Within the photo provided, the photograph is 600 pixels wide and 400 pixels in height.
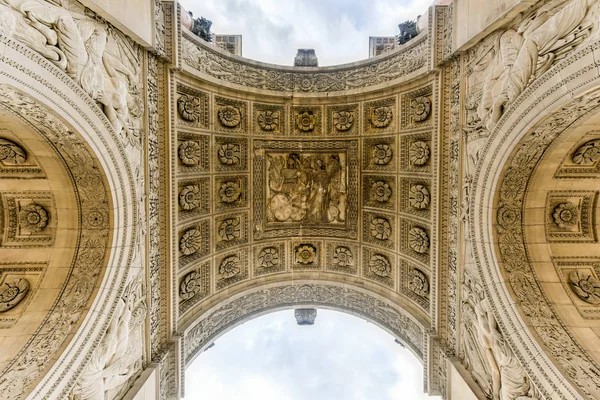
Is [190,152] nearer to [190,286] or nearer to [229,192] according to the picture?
[229,192]

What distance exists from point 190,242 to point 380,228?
20.6 ft

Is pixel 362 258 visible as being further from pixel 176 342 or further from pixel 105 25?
pixel 105 25

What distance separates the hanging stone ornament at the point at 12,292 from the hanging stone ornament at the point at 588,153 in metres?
12.0

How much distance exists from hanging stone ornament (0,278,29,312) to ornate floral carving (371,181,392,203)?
31.4ft

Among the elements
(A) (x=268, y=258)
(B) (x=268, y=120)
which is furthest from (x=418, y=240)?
(B) (x=268, y=120)

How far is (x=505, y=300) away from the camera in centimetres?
569

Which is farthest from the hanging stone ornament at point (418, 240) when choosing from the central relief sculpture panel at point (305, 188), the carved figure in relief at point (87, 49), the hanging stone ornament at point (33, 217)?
the hanging stone ornament at point (33, 217)

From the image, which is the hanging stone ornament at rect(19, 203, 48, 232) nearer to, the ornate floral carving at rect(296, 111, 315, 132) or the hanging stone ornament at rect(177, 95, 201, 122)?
the hanging stone ornament at rect(177, 95, 201, 122)

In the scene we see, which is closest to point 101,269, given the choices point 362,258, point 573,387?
point 362,258

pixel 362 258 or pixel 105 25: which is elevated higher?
pixel 105 25

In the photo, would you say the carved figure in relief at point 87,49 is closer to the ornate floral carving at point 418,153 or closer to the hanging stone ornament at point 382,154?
the hanging stone ornament at point 382,154

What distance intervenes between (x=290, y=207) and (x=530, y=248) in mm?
6879

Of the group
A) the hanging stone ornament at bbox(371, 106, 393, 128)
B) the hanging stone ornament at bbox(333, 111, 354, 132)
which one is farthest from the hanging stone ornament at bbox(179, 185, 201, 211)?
the hanging stone ornament at bbox(371, 106, 393, 128)

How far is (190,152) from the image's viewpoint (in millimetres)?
8070
